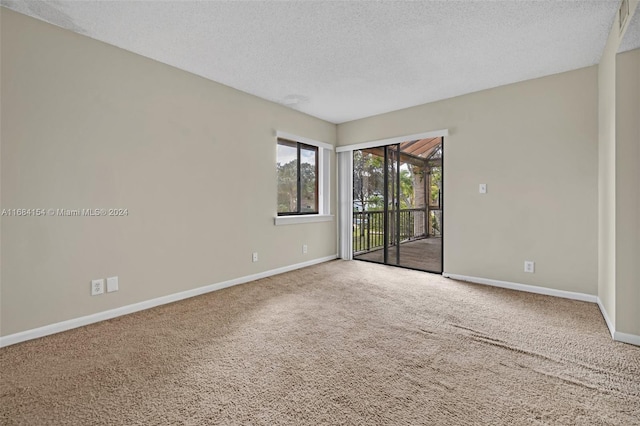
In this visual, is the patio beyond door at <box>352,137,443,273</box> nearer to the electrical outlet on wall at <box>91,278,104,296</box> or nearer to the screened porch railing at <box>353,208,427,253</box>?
the screened porch railing at <box>353,208,427,253</box>

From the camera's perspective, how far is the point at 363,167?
4.98m

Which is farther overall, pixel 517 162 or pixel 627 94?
pixel 517 162

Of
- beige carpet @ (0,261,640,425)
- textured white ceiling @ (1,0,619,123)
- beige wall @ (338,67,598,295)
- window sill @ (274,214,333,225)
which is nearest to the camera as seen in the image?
beige carpet @ (0,261,640,425)

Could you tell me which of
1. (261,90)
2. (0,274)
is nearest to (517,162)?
(261,90)

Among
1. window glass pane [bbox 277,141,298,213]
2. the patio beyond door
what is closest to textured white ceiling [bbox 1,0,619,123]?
window glass pane [bbox 277,141,298,213]

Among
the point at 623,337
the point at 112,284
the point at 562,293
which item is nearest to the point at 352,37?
the point at 112,284

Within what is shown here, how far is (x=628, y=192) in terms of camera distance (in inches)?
84.1

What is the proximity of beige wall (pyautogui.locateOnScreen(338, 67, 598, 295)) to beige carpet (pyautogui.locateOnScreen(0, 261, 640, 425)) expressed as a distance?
1.94ft

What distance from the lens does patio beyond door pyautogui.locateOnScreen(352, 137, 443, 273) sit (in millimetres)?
4562

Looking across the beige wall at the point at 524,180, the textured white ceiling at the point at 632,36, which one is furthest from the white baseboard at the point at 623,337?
the textured white ceiling at the point at 632,36

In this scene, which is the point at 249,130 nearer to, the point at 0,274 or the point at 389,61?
the point at 389,61

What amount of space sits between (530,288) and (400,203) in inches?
77.2

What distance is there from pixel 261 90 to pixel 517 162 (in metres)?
3.05

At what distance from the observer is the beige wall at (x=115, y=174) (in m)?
2.15
